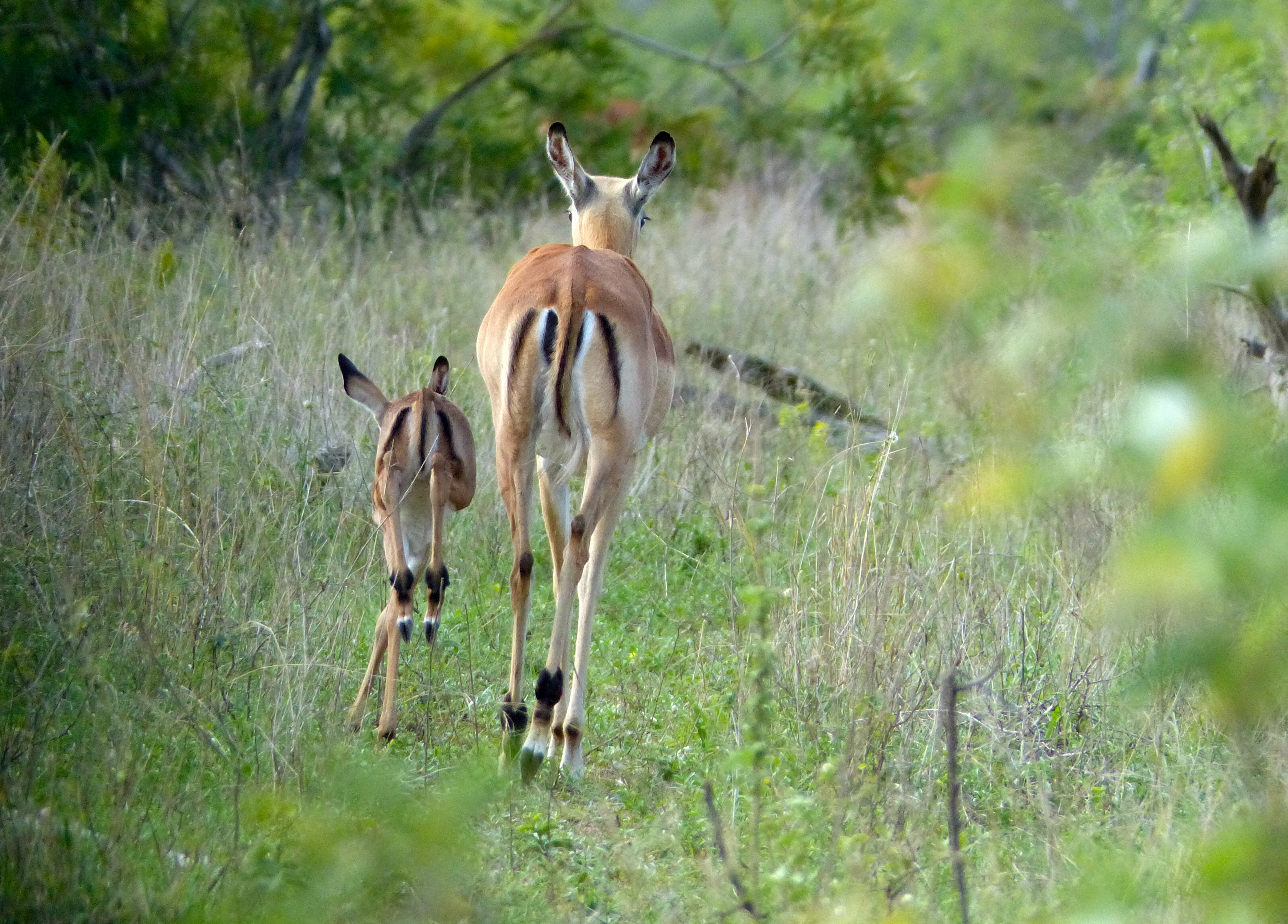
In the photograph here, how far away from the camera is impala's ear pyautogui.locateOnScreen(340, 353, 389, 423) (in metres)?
5.02

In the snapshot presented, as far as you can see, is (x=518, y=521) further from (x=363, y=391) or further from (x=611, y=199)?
(x=611, y=199)

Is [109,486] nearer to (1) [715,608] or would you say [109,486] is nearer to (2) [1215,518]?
(1) [715,608]

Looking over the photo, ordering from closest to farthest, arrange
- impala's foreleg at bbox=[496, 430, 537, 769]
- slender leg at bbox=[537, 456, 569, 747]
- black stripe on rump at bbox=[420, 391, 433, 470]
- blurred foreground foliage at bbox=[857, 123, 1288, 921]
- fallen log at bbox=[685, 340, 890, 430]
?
blurred foreground foliage at bbox=[857, 123, 1288, 921] < impala's foreleg at bbox=[496, 430, 537, 769] < black stripe on rump at bbox=[420, 391, 433, 470] < slender leg at bbox=[537, 456, 569, 747] < fallen log at bbox=[685, 340, 890, 430]

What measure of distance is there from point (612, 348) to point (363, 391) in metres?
1.15

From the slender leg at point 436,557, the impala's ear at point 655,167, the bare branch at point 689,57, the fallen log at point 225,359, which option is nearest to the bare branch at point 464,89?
the bare branch at point 689,57

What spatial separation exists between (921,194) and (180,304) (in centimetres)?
605

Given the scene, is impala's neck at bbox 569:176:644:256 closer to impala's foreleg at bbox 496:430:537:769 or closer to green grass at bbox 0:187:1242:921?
green grass at bbox 0:187:1242:921

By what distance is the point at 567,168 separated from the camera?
19.4ft

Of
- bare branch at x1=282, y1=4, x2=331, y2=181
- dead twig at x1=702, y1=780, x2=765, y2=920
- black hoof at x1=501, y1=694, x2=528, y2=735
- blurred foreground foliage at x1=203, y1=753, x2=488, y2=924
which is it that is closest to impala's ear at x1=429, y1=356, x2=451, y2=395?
black hoof at x1=501, y1=694, x2=528, y2=735

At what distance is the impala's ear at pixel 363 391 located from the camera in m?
5.02

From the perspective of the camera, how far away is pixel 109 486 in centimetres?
505

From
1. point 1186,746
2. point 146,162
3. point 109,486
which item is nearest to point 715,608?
point 1186,746

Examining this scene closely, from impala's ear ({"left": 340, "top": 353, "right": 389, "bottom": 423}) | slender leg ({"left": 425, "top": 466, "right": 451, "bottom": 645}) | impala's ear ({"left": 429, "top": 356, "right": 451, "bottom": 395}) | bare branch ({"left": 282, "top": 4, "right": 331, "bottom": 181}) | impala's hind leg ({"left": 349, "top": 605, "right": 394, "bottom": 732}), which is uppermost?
bare branch ({"left": 282, "top": 4, "right": 331, "bottom": 181})

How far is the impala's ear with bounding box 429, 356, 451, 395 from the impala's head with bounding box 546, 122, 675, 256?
43.8 inches
